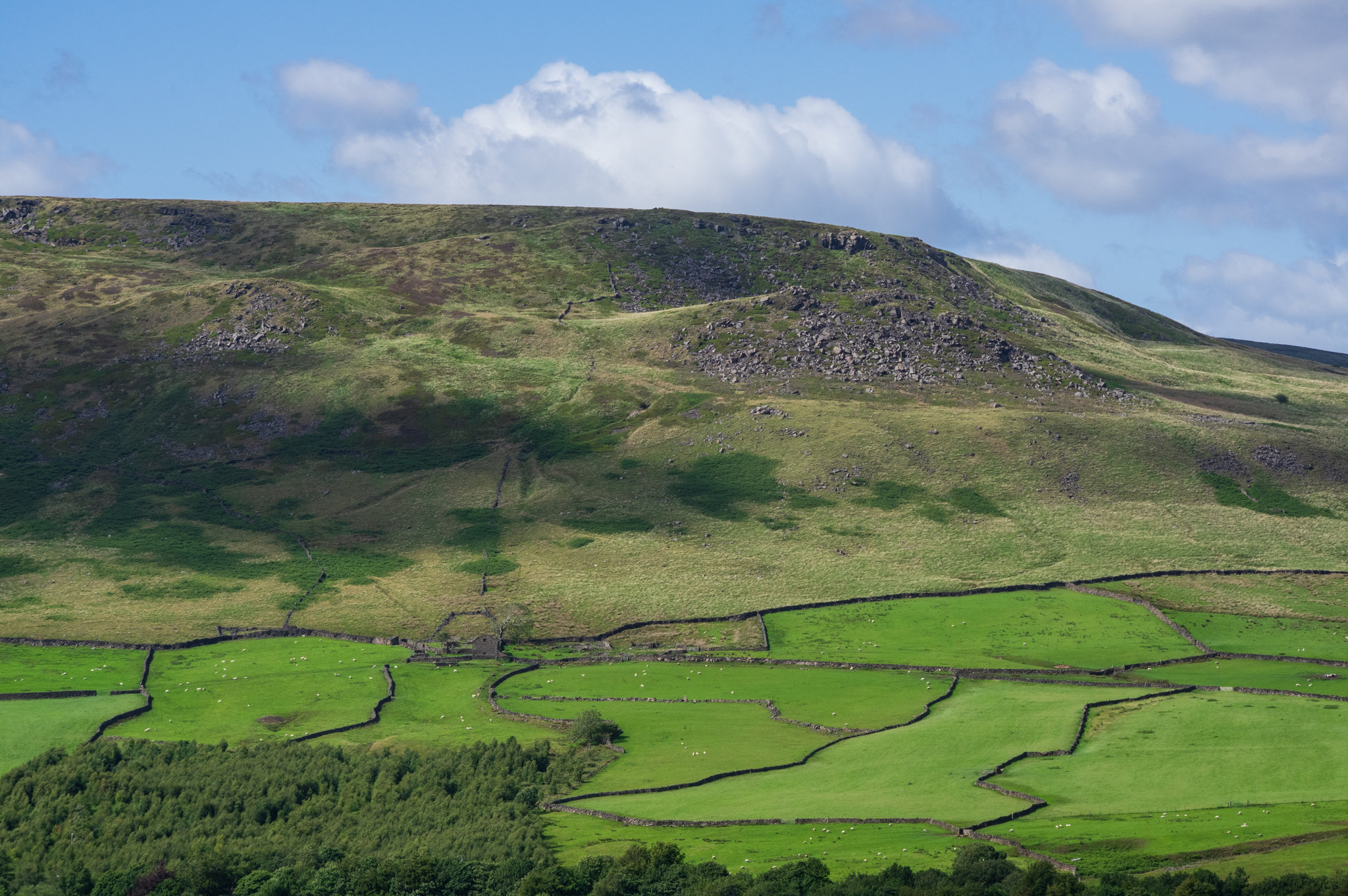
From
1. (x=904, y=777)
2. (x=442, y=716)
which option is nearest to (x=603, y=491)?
(x=442, y=716)

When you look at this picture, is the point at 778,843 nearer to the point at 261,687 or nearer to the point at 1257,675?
the point at 1257,675

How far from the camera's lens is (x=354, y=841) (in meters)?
70.9

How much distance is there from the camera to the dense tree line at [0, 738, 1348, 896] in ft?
A: 182

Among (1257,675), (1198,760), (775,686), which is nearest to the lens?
(1198,760)

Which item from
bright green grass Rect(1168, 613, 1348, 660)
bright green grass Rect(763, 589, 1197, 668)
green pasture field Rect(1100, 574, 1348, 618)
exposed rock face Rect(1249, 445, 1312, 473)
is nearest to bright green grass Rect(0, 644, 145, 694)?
bright green grass Rect(763, 589, 1197, 668)

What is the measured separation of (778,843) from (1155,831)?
67.3 feet

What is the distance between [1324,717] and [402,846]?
64619mm

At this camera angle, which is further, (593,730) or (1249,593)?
(1249,593)

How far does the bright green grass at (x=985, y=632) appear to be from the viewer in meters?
105

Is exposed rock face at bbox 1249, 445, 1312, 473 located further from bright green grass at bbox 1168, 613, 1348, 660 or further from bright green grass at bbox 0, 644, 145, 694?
bright green grass at bbox 0, 644, 145, 694

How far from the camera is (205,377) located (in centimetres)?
19575

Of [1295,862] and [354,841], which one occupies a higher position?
[1295,862]

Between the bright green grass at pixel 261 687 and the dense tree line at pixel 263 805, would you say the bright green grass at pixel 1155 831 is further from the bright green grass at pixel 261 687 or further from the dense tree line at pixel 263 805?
the bright green grass at pixel 261 687

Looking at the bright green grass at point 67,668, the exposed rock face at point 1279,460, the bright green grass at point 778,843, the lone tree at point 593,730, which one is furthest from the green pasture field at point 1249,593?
the bright green grass at point 67,668
